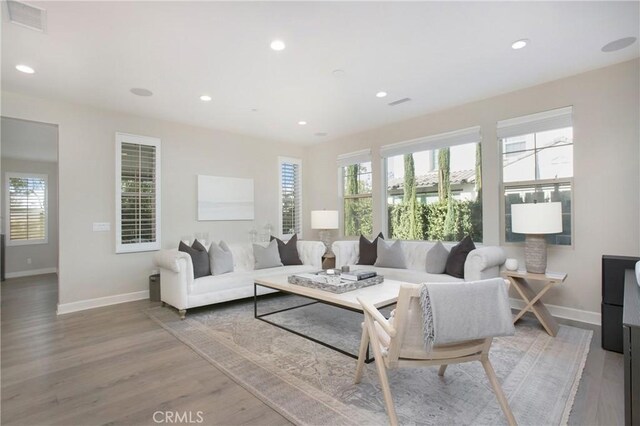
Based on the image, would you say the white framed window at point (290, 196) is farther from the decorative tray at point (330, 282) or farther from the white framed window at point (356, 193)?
the decorative tray at point (330, 282)

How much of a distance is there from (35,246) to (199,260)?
562 cm

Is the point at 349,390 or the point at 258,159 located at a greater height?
the point at 258,159

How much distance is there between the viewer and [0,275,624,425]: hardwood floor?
1.89 meters

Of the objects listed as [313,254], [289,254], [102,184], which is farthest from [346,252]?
[102,184]

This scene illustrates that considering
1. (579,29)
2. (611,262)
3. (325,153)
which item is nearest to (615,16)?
(579,29)

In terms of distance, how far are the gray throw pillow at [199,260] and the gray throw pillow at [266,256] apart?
2.49 ft

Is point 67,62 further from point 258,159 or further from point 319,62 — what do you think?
point 258,159

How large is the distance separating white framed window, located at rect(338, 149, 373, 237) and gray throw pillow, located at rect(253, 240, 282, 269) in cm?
185

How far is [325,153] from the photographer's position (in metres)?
6.52

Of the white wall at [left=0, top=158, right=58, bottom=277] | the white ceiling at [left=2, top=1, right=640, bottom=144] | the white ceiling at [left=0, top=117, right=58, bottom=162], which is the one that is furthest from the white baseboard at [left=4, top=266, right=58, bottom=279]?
the white ceiling at [left=2, top=1, right=640, bottom=144]

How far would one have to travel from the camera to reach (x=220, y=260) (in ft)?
13.8

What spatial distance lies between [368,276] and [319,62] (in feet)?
7.42

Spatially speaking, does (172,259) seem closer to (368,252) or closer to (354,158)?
(368,252)

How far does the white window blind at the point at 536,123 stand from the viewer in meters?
3.62
